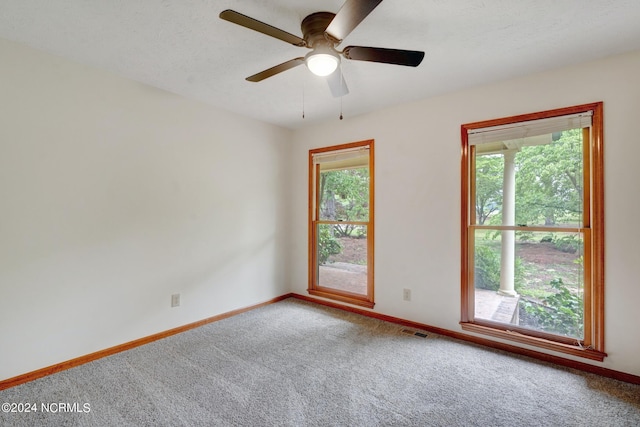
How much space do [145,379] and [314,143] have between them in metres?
3.07

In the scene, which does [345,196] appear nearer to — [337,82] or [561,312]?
[337,82]

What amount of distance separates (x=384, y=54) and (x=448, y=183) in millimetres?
1614

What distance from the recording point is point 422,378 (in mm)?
2162

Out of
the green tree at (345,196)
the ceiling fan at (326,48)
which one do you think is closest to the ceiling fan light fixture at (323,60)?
the ceiling fan at (326,48)

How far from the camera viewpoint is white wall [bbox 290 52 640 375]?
2.13 meters

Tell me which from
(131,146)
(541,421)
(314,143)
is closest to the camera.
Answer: (541,421)

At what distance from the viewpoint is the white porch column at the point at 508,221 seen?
104 inches

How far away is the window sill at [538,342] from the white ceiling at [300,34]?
7.33ft

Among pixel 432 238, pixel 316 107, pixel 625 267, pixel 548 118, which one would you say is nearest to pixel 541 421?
pixel 625 267

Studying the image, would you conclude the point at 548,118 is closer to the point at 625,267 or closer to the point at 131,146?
the point at 625,267

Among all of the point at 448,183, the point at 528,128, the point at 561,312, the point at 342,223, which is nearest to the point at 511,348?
the point at 561,312

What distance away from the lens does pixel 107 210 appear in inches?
97.3

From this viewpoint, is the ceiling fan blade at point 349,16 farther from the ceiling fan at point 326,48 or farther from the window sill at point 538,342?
the window sill at point 538,342

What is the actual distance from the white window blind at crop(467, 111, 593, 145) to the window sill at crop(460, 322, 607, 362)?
172 cm
